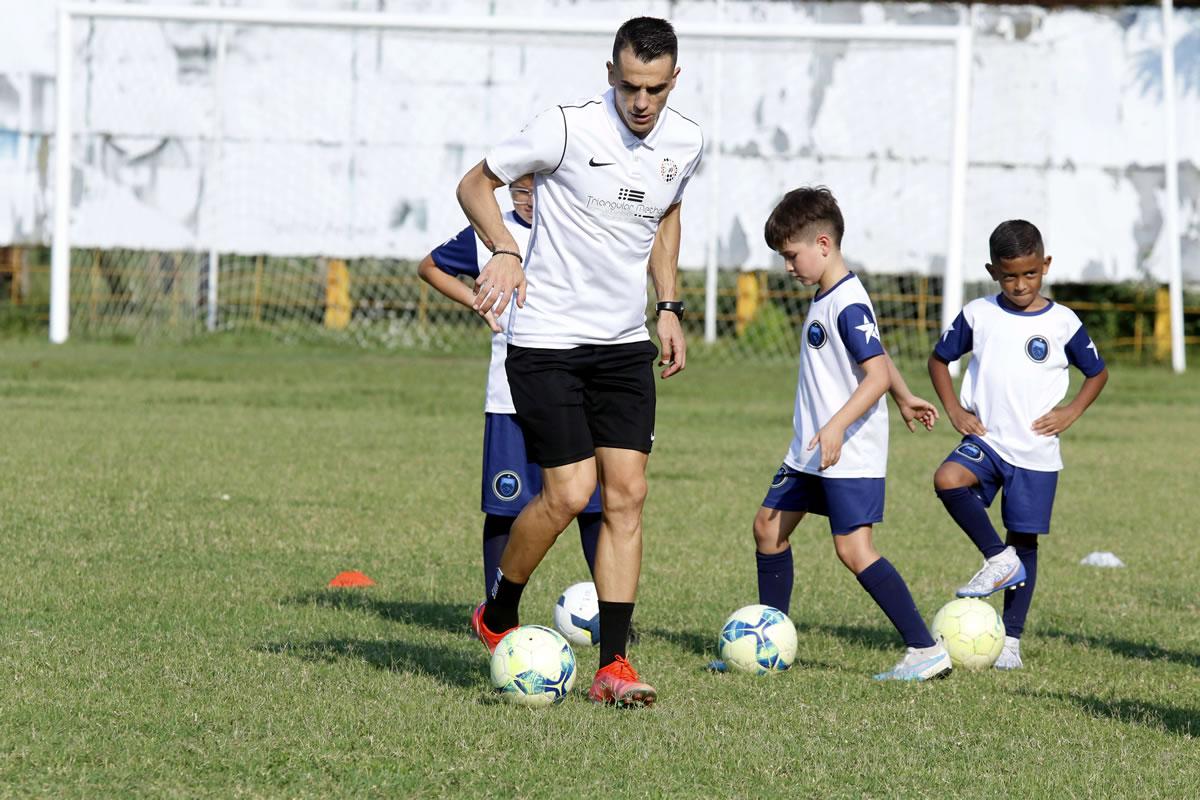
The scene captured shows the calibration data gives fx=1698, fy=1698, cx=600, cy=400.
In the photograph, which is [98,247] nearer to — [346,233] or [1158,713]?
[346,233]

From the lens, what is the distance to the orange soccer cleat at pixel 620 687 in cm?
499

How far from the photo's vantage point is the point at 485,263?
617 cm

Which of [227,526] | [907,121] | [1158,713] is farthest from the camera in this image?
[907,121]

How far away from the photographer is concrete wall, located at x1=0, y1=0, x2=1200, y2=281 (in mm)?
20031

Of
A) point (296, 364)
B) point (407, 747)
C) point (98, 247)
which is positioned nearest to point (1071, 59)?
point (296, 364)

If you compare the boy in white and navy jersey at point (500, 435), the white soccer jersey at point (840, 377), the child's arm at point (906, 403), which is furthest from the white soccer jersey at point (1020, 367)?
the boy in white and navy jersey at point (500, 435)

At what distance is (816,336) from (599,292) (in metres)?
1.05

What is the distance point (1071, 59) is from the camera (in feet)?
72.4

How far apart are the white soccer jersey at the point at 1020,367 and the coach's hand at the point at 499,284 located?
2.20 meters

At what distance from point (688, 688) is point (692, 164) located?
166 centimetres

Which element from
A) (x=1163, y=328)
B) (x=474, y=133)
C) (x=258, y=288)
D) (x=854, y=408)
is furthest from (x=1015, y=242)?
(x=1163, y=328)

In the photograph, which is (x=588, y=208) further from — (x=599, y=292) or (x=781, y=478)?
(x=781, y=478)

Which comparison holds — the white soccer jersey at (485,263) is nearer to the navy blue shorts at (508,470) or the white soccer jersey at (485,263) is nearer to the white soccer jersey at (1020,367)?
the navy blue shorts at (508,470)

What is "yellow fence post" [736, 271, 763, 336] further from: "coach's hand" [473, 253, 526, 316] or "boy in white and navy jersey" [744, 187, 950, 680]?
"coach's hand" [473, 253, 526, 316]
